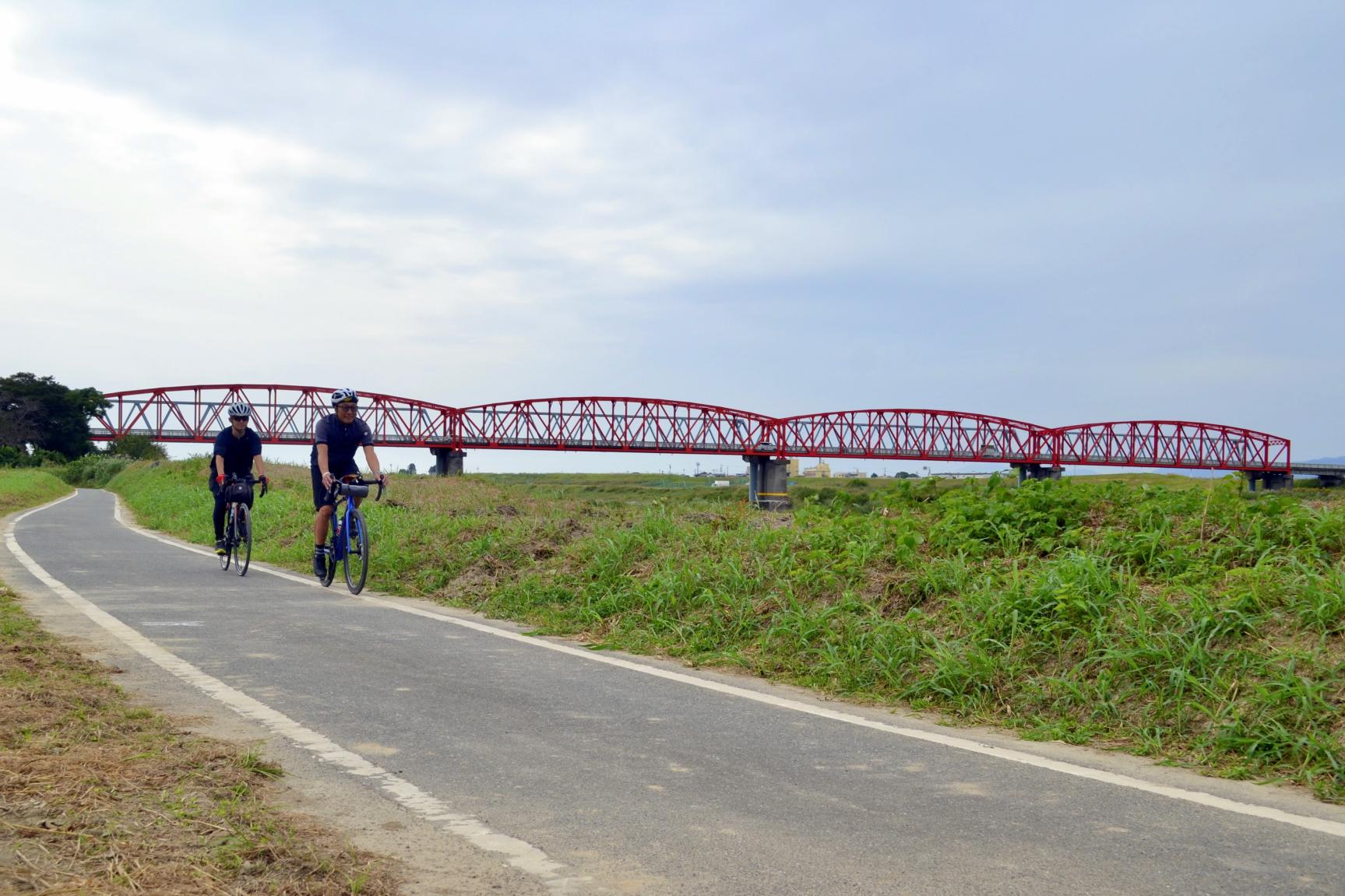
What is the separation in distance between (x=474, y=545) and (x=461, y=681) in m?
5.43

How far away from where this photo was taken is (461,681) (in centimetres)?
645

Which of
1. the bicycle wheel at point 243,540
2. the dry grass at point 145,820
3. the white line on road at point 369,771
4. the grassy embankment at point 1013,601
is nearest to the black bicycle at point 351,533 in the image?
the grassy embankment at point 1013,601

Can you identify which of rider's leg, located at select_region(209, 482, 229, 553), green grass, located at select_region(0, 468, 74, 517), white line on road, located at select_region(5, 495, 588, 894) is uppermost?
rider's leg, located at select_region(209, 482, 229, 553)

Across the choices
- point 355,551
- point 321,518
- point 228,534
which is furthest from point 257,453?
point 355,551

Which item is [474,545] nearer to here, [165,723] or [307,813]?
[165,723]

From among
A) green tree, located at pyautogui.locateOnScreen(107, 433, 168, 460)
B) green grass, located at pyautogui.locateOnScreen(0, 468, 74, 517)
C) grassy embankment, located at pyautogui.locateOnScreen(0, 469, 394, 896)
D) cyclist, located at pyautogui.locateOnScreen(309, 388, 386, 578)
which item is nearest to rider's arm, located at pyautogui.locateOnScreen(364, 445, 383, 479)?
cyclist, located at pyautogui.locateOnScreen(309, 388, 386, 578)

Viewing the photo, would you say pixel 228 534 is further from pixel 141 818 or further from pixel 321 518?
pixel 141 818

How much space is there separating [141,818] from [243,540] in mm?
9955

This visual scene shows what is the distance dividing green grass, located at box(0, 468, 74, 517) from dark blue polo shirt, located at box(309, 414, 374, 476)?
70.8 feet

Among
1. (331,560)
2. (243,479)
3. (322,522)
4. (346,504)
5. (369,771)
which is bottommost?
(369,771)

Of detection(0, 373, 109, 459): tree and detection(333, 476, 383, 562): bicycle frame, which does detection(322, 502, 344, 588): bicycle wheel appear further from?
detection(0, 373, 109, 459): tree

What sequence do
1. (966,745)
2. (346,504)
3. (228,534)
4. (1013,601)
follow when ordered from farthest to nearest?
(228,534) < (346,504) < (1013,601) < (966,745)

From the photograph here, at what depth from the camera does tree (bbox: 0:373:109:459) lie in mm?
94312

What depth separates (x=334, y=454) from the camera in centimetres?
1149
